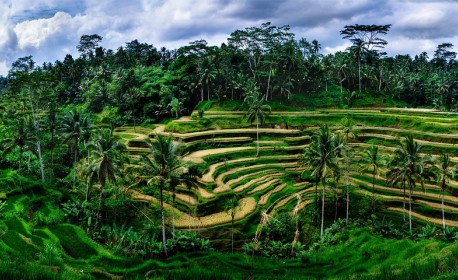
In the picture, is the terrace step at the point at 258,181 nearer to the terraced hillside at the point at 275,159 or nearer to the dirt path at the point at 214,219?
the terraced hillside at the point at 275,159

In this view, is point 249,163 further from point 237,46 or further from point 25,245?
point 237,46

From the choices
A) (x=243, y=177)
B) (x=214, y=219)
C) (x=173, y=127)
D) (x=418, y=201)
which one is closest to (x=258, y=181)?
(x=243, y=177)

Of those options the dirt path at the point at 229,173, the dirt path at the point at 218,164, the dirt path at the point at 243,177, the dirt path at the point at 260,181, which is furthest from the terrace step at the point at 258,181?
the dirt path at the point at 218,164

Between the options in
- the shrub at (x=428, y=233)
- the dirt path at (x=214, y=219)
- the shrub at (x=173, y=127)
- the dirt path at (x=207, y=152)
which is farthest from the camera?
the shrub at (x=173, y=127)

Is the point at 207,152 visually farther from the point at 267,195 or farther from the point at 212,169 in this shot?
the point at 267,195

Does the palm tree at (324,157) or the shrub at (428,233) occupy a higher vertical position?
the palm tree at (324,157)
